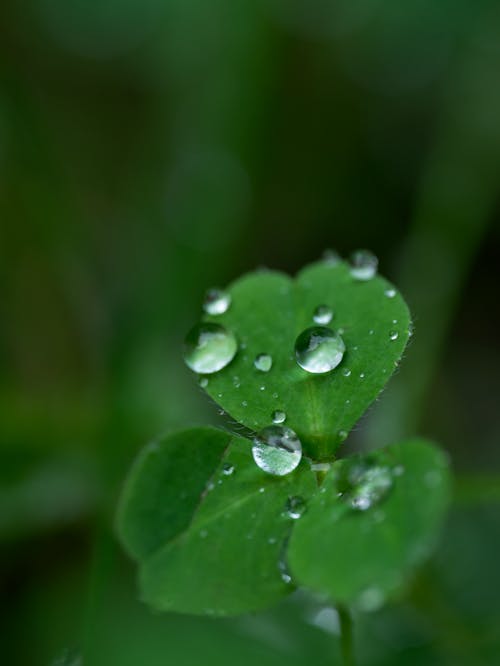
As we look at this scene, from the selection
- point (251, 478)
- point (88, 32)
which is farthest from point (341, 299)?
point (88, 32)

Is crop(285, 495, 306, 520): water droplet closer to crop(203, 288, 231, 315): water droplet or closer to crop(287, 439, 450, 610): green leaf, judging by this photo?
crop(287, 439, 450, 610): green leaf

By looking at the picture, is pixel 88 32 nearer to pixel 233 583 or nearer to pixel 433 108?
pixel 433 108

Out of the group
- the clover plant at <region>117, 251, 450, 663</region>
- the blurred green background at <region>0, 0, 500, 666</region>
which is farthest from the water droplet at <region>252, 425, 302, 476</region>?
the blurred green background at <region>0, 0, 500, 666</region>

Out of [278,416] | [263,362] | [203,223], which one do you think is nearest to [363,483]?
[278,416]

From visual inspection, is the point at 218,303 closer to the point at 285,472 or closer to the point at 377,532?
the point at 285,472

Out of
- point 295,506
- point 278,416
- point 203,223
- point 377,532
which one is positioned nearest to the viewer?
point 377,532

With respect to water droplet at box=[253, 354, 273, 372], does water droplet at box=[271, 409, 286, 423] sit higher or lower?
lower
